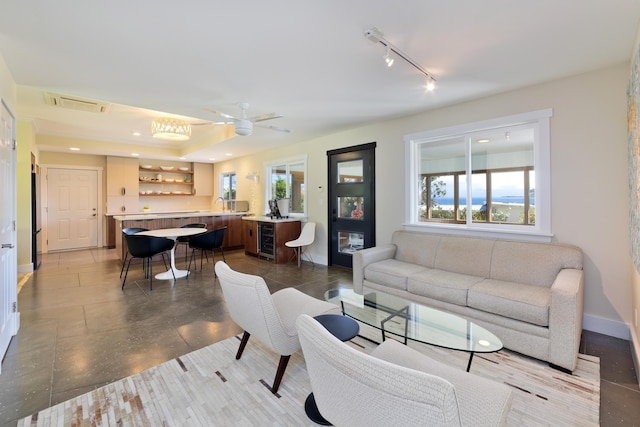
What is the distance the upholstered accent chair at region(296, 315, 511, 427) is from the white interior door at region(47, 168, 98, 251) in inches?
337

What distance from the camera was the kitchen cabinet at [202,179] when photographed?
8.80 m

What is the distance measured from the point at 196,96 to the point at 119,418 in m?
3.01

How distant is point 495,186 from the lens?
3.44 m

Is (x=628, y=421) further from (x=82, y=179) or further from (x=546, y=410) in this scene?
(x=82, y=179)

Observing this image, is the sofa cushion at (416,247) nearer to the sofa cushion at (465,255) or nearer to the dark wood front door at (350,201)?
the sofa cushion at (465,255)

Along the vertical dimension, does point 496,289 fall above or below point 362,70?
below

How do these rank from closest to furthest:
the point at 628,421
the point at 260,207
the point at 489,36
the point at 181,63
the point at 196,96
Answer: the point at 628,421
the point at 489,36
the point at 181,63
the point at 196,96
the point at 260,207

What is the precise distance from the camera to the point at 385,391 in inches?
34.1

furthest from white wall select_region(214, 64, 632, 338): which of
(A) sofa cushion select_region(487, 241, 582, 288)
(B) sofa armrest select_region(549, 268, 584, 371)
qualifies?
(B) sofa armrest select_region(549, 268, 584, 371)

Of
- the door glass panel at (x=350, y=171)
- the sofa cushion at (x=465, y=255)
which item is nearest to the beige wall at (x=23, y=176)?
the door glass panel at (x=350, y=171)

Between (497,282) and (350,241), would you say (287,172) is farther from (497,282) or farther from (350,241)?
(497,282)

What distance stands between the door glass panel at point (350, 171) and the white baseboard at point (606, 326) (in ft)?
10.6

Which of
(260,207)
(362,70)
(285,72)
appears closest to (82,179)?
(260,207)

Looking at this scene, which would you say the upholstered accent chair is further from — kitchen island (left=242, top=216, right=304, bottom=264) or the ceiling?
kitchen island (left=242, top=216, right=304, bottom=264)
